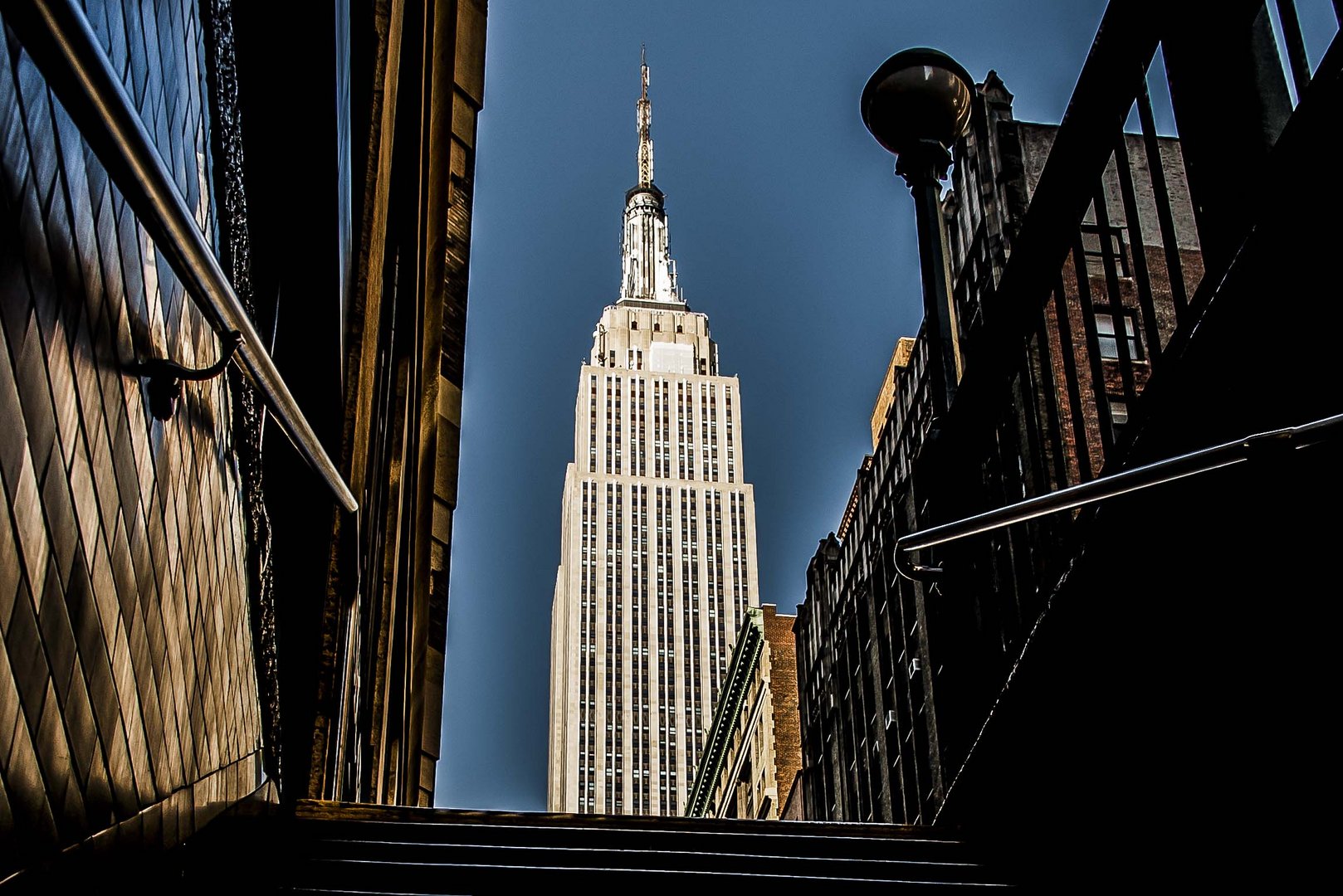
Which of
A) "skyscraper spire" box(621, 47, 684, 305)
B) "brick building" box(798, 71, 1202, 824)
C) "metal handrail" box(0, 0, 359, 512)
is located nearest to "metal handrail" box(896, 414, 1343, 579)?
"metal handrail" box(0, 0, 359, 512)

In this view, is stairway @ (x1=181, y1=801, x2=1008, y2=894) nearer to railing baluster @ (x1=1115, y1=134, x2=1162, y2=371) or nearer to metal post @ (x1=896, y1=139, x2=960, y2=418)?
railing baluster @ (x1=1115, y1=134, x2=1162, y2=371)

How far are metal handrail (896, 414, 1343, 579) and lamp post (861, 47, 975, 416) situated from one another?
6.25ft

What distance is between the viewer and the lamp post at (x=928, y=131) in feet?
20.6

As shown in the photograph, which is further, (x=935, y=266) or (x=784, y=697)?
(x=784, y=697)

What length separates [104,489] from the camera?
9.91 ft

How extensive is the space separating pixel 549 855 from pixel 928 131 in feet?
12.2

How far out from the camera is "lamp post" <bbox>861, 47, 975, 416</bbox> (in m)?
6.29

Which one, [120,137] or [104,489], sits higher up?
[120,137]

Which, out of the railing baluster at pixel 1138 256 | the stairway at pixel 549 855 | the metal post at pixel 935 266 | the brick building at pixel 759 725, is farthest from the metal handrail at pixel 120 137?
the brick building at pixel 759 725

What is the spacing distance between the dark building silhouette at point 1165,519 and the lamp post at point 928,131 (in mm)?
529

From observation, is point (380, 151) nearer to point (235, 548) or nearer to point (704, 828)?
point (235, 548)

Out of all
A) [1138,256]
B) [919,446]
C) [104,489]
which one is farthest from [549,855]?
[919,446]

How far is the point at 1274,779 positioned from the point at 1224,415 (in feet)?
3.20

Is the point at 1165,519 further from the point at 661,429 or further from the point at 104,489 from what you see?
the point at 661,429
